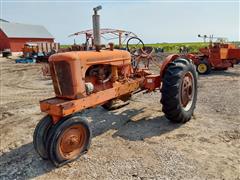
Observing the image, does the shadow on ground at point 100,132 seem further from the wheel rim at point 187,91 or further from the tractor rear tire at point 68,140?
the wheel rim at point 187,91

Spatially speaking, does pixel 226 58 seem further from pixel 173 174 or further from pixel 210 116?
pixel 173 174

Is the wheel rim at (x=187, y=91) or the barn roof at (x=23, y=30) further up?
the barn roof at (x=23, y=30)

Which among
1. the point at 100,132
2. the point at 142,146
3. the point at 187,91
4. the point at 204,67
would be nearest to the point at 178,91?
the point at 187,91

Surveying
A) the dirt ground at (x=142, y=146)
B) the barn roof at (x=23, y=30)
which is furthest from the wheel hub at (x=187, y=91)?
the barn roof at (x=23, y=30)

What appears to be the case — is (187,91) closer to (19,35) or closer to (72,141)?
(72,141)

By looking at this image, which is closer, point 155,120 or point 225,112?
point 155,120

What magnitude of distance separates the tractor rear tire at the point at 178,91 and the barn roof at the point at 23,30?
40.5m

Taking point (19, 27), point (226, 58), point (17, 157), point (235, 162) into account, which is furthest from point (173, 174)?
point (19, 27)

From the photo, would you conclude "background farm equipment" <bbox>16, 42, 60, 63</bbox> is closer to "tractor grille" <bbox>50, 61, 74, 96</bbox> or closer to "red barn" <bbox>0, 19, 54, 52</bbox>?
"red barn" <bbox>0, 19, 54, 52</bbox>

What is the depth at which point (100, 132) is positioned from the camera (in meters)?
5.50

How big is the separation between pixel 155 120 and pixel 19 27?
4580cm

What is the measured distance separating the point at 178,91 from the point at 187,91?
643 millimetres

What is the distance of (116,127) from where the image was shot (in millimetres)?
5719

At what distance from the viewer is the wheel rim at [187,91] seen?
5.87 metres
